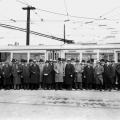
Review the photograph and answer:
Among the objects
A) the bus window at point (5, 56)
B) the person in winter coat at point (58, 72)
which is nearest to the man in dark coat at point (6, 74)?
the bus window at point (5, 56)

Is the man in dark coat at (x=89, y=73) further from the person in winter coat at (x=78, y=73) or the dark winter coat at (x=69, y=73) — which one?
the dark winter coat at (x=69, y=73)

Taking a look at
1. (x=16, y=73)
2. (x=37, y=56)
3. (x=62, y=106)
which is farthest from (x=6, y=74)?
(x=62, y=106)

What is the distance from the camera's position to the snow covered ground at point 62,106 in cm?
877

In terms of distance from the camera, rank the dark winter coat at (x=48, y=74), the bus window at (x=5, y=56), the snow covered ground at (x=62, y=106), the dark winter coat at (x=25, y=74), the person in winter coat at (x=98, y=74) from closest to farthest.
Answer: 1. the snow covered ground at (x=62, y=106)
2. the person in winter coat at (x=98, y=74)
3. the dark winter coat at (x=48, y=74)
4. the dark winter coat at (x=25, y=74)
5. the bus window at (x=5, y=56)

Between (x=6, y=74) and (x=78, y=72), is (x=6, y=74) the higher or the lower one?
the lower one

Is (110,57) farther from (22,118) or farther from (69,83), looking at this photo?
(22,118)

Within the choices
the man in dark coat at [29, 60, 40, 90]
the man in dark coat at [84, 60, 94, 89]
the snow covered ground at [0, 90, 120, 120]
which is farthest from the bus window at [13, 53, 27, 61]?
the man in dark coat at [84, 60, 94, 89]

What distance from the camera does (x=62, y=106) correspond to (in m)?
11.1

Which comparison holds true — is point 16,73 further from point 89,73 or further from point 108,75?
point 108,75

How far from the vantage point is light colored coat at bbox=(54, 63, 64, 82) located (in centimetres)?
1647

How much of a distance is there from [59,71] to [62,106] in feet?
18.0

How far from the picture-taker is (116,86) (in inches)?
667

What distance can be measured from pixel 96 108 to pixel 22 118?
344cm

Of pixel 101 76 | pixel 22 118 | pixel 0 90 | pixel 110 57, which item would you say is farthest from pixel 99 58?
pixel 22 118
